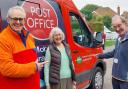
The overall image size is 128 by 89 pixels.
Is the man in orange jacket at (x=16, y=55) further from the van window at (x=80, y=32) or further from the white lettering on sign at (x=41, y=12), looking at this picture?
the van window at (x=80, y=32)

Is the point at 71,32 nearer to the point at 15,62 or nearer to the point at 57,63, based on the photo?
the point at 57,63

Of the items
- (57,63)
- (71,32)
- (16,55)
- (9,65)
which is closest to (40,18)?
(57,63)

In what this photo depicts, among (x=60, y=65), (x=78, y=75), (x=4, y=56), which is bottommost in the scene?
(x=78, y=75)

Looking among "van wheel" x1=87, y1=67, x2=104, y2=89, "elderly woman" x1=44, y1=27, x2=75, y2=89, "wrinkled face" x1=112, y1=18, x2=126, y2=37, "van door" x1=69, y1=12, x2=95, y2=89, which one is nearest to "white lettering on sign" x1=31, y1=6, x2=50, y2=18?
"elderly woman" x1=44, y1=27, x2=75, y2=89

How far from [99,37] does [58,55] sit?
2.25 m

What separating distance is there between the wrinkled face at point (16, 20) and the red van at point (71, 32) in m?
1.03

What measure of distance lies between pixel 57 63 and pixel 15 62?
164 centimetres

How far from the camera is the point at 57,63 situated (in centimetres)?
563

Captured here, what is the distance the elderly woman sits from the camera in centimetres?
565

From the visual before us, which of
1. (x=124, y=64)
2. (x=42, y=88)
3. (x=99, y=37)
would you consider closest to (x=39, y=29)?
(x=42, y=88)

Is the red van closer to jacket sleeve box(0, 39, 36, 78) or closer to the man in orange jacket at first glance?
the man in orange jacket

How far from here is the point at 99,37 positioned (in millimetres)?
7730

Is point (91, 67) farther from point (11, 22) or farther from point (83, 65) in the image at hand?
point (11, 22)

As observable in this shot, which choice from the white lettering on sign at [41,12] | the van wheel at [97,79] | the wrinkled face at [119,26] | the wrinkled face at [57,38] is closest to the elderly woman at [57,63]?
the wrinkled face at [57,38]
